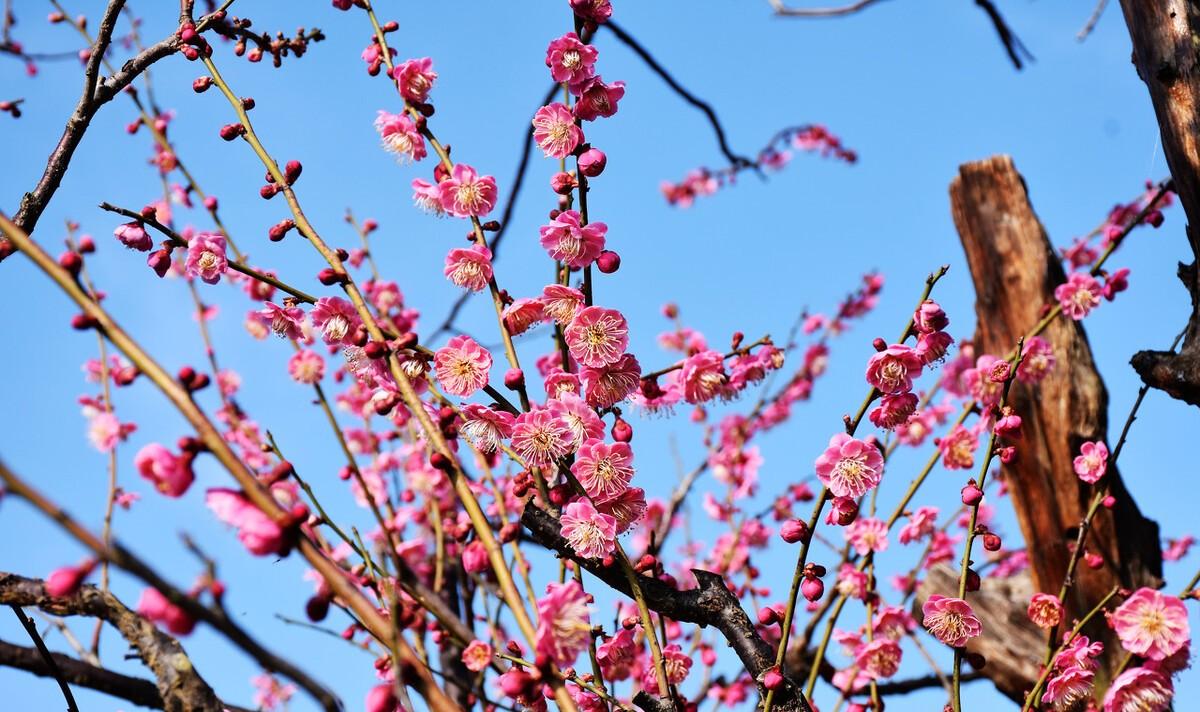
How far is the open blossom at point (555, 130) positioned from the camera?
1831 millimetres

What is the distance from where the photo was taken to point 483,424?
1647 mm

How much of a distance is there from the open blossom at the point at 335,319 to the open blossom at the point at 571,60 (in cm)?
60

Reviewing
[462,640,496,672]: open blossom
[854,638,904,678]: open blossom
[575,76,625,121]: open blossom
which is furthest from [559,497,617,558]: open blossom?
[854,638,904,678]: open blossom

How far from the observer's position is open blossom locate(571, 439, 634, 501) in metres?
1.60

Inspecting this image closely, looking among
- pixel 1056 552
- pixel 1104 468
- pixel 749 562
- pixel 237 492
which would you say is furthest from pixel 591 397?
pixel 749 562

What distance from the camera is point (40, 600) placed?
3.19 ft

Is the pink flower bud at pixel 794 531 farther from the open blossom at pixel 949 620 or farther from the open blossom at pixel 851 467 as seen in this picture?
the open blossom at pixel 949 620

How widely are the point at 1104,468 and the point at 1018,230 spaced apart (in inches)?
52.4

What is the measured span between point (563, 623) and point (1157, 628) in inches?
56.7

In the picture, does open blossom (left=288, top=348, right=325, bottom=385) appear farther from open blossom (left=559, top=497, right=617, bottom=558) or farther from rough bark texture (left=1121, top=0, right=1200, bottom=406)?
rough bark texture (left=1121, top=0, right=1200, bottom=406)

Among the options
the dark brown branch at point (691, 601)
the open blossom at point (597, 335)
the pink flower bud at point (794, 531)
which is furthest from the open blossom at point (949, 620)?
the open blossom at point (597, 335)

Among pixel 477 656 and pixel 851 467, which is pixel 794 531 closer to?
pixel 851 467

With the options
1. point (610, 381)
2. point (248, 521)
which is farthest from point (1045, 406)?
point (248, 521)

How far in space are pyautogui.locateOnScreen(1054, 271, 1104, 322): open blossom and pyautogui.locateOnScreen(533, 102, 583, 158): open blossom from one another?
189cm
